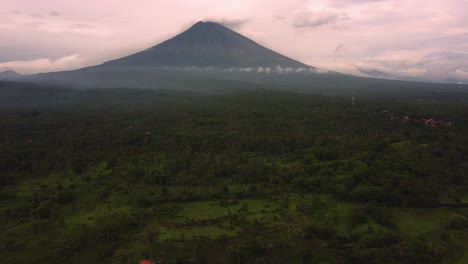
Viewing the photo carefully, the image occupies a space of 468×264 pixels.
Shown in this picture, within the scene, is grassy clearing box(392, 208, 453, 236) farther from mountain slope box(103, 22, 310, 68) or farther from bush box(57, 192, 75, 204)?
mountain slope box(103, 22, 310, 68)

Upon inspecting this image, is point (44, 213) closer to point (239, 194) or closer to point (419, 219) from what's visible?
point (239, 194)

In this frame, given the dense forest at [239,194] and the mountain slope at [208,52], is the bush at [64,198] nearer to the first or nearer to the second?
the dense forest at [239,194]

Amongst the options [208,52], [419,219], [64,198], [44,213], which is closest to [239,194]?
[419,219]

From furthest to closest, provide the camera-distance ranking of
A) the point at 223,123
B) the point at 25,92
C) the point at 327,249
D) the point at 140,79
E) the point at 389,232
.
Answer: the point at 140,79
the point at 25,92
the point at 223,123
the point at 389,232
the point at 327,249

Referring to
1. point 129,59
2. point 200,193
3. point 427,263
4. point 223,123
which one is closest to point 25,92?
point 129,59

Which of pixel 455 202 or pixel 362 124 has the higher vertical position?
pixel 362 124

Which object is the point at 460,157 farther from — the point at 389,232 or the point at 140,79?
the point at 140,79

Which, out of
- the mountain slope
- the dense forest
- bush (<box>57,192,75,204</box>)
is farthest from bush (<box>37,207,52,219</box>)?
the mountain slope
